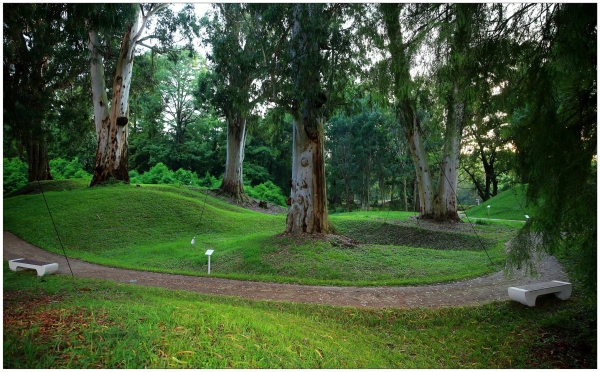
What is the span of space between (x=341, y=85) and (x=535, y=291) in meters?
6.48

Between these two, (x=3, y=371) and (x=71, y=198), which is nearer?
(x=3, y=371)

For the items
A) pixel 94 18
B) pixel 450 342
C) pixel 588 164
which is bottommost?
pixel 450 342

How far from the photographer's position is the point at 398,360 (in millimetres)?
4121

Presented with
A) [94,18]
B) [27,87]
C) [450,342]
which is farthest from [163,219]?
[450,342]

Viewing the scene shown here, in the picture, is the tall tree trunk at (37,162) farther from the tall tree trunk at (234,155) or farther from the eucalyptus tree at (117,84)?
the tall tree trunk at (234,155)

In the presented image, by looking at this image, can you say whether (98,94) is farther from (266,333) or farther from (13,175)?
(266,333)

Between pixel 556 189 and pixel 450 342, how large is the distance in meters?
2.23

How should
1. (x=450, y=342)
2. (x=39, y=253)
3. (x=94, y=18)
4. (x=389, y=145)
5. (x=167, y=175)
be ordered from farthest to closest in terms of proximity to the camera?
(x=389, y=145), (x=167, y=175), (x=39, y=253), (x=94, y=18), (x=450, y=342)

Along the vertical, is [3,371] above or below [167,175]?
below

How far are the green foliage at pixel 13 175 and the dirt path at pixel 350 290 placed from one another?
14.7 metres

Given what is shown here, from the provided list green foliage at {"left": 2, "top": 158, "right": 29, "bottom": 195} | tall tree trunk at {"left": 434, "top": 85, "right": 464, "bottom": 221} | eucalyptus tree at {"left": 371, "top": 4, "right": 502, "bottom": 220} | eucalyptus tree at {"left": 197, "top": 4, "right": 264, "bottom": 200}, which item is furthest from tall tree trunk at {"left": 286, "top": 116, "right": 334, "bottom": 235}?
green foliage at {"left": 2, "top": 158, "right": 29, "bottom": 195}

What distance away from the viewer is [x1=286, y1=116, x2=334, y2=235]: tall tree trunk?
1116 cm

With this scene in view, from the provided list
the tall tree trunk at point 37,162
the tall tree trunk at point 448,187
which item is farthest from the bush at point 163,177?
the tall tree trunk at point 448,187

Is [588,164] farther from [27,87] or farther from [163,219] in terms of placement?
[27,87]
